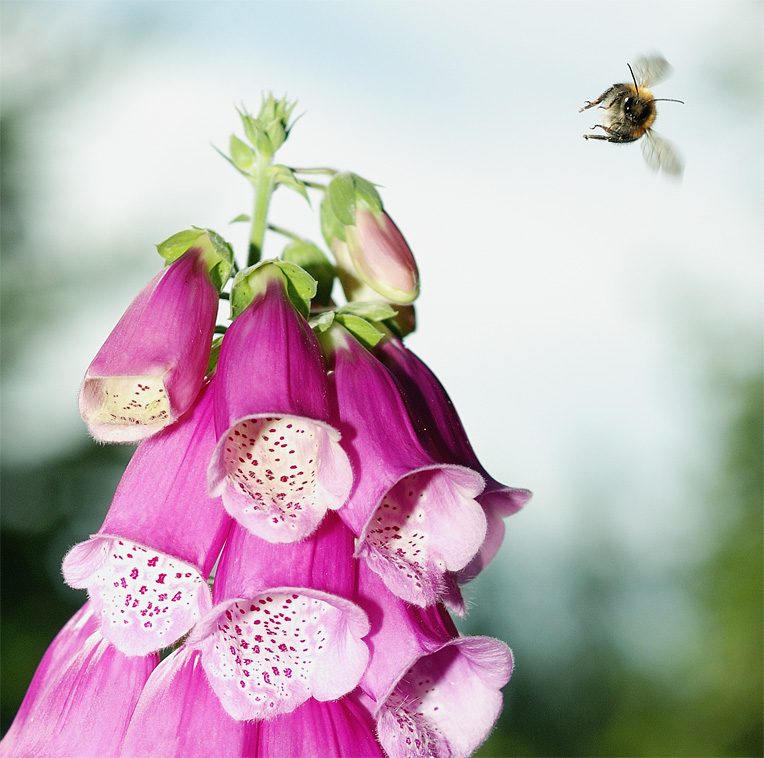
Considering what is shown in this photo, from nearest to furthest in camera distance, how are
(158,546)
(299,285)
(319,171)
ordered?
(158,546) → (299,285) → (319,171)

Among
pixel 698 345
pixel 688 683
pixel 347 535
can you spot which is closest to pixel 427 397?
pixel 347 535

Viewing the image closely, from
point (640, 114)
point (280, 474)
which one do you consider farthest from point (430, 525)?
point (640, 114)

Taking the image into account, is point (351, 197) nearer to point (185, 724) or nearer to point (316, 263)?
point (316, 263)

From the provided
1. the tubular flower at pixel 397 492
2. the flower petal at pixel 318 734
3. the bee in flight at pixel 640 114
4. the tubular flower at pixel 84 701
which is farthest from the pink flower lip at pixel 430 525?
the bee in flight at pixel 640 114

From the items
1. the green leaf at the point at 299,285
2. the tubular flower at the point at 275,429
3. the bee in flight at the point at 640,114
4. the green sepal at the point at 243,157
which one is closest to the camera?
the tubular flower at the point at 275,429

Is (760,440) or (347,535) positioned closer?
(347,535)

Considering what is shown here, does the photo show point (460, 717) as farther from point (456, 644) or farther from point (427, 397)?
point (427, 397)

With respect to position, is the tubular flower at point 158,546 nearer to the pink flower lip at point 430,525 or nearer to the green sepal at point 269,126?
the pink flower lip at point 430,525
